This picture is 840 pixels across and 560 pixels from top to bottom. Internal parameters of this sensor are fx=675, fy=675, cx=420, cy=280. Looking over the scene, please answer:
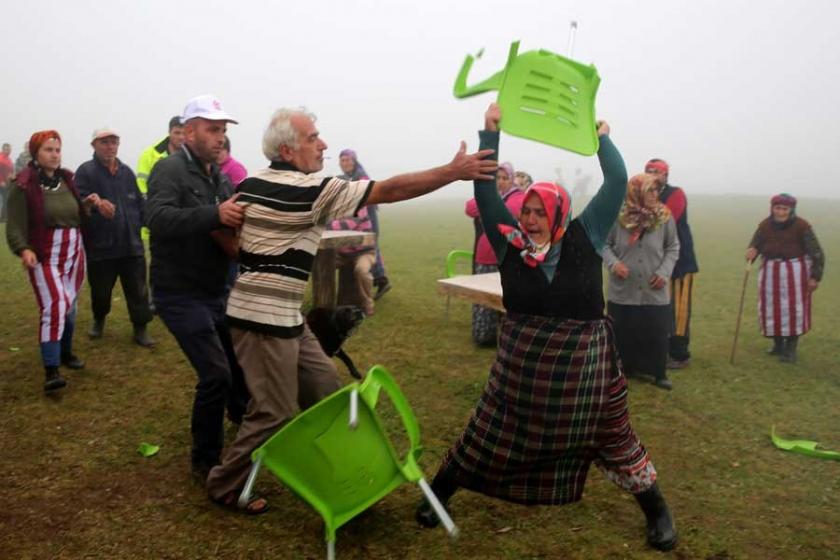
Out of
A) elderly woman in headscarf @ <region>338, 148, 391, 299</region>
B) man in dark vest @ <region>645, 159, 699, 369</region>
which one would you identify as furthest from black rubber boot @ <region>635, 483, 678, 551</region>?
elderly woman in headscarf @ <region>338, 148, 391, 299</region>

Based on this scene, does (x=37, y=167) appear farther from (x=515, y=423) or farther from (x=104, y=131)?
(x=515, y=423)

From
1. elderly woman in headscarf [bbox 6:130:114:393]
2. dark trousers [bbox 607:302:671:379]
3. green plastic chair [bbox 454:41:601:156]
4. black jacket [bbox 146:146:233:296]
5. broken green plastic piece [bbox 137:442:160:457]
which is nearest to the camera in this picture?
green plastic chair [bbox 454:41:601:156]

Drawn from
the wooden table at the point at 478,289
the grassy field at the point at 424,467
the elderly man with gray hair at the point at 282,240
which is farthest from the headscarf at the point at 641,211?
the elderly man with gray hair at the point at 282,240

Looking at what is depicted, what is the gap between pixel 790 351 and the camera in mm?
6910

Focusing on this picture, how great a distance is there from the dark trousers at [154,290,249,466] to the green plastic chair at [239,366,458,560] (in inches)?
31.0

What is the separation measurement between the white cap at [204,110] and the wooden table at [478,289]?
2368 millimetres

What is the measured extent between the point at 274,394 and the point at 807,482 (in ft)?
10.4

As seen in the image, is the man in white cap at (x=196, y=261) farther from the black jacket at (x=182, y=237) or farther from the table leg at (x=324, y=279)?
the table leg at (x=324, y=279)

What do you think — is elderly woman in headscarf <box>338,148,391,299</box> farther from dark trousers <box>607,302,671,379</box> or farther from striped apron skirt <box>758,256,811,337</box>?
striped apron skirt <box>758,256,811,337</box>

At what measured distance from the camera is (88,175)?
558 cm

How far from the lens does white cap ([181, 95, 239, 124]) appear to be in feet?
10.9

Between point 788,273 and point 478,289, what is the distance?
370 cm

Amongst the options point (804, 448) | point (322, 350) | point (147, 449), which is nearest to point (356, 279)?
point (147, 449)

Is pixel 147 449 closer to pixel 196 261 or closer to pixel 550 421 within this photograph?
pixel 196 261
